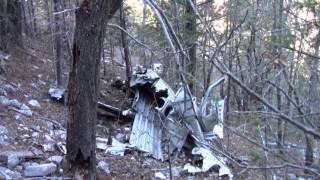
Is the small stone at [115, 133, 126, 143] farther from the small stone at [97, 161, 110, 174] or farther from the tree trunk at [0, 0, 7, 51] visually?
the tree trunk at [0, 0, 7, 51]

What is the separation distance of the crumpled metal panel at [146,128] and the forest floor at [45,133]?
0.83 feet

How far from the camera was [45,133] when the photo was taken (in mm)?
8617

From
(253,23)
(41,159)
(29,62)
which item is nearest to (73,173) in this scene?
(41,159)

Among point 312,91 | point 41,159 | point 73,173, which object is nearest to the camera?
point 73,173

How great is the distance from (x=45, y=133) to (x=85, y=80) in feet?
9.88

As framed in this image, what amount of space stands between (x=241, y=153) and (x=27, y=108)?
14.1 ft

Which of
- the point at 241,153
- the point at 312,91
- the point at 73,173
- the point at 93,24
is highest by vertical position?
the point at 93,24

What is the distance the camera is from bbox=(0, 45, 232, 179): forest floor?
751 centimetres

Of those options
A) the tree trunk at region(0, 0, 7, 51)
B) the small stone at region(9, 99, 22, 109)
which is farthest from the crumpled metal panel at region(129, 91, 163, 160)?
the tree trunk at region(0, 0, 7, 51)

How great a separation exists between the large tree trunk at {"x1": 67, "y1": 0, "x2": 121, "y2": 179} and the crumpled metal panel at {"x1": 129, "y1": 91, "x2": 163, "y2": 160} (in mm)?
3046

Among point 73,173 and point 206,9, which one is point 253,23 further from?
point 73,173

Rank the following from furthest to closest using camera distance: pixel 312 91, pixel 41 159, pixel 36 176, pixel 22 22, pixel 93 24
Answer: pixel 22 22
pixel 312 91
pixel 41 159
pixel 36 176
pixel 93 24

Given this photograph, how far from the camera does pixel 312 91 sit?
903cm

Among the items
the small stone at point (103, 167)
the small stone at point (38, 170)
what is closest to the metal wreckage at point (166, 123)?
the small stone at point (103, 167)
